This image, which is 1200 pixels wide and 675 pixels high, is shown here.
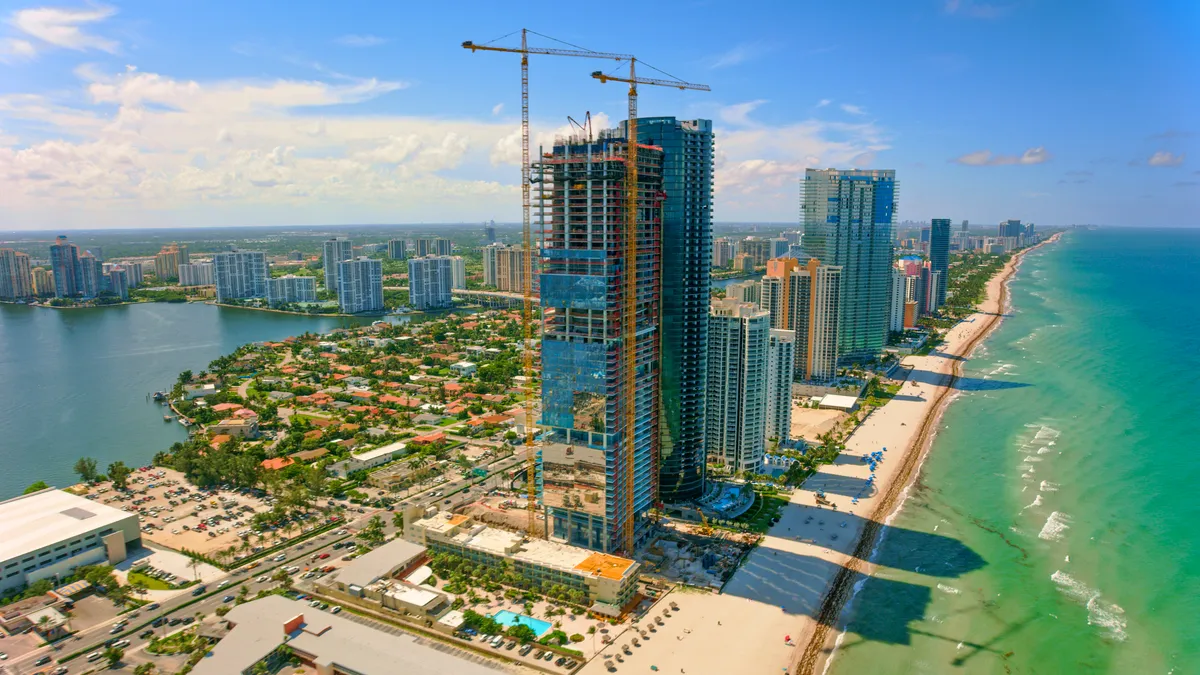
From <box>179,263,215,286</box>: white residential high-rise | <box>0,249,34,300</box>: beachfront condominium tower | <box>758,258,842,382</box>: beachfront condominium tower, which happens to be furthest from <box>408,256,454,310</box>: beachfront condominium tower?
<box>0,249,34,300</box>: beachfront condominium tower

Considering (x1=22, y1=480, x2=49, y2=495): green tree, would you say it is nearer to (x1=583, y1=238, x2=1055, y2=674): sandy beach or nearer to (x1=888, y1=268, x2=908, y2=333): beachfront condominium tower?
(x1=583, y1=238, x2=1055, y2=674): sandy beach

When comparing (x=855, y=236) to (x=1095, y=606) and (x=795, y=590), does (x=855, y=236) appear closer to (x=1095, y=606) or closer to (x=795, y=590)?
(x=1095, y=606)

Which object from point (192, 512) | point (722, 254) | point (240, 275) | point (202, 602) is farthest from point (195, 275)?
point (202, 602)

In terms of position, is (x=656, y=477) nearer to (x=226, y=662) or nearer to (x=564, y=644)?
(x=564, y=644)

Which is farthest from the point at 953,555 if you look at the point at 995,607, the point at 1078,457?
the point at 1078,457

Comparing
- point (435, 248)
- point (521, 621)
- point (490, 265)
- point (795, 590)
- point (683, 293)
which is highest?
point (683, 293)

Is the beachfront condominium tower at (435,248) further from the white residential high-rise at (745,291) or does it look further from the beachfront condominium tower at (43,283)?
the white residential high-rise at (745,291)

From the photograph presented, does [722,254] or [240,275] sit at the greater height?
[722,254]
